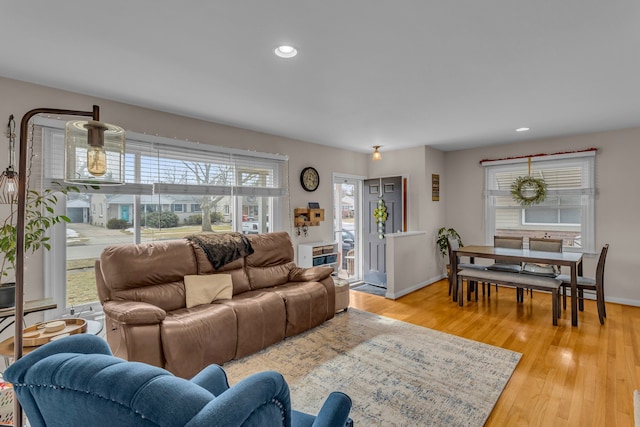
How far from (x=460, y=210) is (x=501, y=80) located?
138 inches

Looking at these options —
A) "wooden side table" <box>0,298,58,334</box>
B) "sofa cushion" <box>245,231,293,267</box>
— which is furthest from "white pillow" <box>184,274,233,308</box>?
"wooden side table" <box>0,298,58,334</box>

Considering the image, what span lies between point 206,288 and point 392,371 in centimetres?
188

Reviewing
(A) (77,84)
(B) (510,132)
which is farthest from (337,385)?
(B) (510,132)

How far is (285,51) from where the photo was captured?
A: 212cm

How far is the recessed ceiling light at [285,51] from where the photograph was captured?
6.81 ft

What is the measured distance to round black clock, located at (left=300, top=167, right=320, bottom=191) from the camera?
475 centimetres

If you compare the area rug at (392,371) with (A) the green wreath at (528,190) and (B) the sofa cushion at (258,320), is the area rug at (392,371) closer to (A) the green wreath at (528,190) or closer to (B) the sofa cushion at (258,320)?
(B) the sofa cushion at (258,320)

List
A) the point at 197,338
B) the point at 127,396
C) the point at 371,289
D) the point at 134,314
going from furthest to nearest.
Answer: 1. the point at 371,289
2. the point at 197,338
3. the point at 134,314
4. the point at 127,396

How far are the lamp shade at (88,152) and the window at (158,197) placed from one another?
1.79 metres

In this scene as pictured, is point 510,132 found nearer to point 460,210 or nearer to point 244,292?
point 460,210

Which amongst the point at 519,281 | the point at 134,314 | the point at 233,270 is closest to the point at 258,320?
the point at 233,270

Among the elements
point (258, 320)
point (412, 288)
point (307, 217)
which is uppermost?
point (307, 217)

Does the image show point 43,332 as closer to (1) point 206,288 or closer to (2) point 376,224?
(1) point 206,288

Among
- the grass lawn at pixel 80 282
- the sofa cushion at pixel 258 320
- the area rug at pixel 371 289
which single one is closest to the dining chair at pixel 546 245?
the area rug at pixel 371 289
